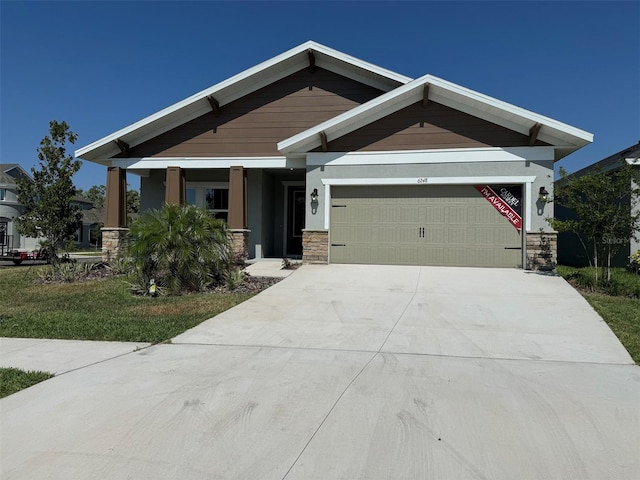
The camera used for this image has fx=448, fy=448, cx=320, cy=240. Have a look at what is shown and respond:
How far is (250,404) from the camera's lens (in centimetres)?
403

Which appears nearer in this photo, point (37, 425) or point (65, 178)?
point (37, 425)

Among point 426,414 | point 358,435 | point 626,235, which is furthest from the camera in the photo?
point 626,235

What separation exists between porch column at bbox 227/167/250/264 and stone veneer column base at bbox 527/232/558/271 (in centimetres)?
846

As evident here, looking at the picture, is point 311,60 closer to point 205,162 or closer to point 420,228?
point 205,162

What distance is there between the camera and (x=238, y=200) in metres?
14.6

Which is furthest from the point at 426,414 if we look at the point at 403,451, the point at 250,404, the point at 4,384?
the point at 4,384

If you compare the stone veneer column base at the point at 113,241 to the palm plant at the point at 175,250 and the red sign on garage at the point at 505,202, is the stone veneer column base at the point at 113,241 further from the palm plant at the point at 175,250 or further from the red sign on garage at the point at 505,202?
the red sign on garage at the point at 505,202

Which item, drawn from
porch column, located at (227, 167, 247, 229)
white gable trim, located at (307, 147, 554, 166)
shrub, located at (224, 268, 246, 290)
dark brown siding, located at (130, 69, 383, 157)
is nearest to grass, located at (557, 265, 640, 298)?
white gable trim, located at (307, 147, 554, 166)

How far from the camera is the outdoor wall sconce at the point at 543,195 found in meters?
11.7

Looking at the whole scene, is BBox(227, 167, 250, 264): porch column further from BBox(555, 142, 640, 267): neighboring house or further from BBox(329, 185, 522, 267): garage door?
BBox(555, 142, 640, 267): neighboring house

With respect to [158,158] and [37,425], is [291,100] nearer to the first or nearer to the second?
[158,158]

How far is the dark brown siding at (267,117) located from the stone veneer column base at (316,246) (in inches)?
129

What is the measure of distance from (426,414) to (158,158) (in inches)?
539

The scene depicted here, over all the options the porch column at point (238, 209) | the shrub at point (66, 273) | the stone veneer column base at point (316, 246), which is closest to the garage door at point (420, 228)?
the stone veneer column base at point (316, 246)
